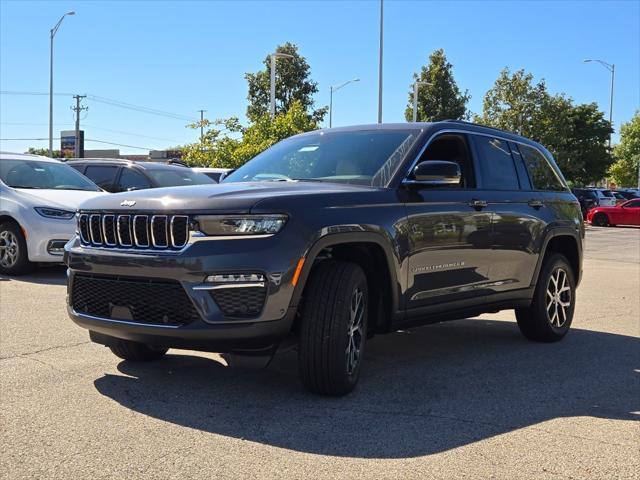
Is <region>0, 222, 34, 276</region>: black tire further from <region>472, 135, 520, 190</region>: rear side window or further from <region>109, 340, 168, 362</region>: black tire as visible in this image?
<region>472, 135, 520, 190</region>: rear side window

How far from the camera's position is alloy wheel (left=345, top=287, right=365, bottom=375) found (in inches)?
177

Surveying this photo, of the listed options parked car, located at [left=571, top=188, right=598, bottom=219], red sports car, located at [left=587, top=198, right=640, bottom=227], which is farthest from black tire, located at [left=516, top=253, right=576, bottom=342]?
parked car, located at [left=571, top=188, right=598, bottom=219]

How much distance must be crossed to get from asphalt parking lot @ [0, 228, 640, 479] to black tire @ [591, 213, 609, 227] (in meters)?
30.7

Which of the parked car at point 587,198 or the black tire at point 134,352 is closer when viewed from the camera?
the black tire at point 134,352

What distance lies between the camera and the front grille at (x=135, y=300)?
412cm

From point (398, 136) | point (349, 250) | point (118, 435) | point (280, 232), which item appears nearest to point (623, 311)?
point (398, 136)

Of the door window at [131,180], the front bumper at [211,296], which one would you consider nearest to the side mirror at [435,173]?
the front bumper at [211,296]

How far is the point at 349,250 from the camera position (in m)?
4.78

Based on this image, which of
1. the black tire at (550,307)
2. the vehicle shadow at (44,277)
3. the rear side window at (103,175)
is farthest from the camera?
the rear side window at (103,175)

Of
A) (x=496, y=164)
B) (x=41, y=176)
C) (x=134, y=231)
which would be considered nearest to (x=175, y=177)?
(x=41, y=176)

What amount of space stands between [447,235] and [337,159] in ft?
3.21

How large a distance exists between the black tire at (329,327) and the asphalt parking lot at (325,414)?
6.1 inches

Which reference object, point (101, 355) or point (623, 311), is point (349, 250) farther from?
point (623, 311)

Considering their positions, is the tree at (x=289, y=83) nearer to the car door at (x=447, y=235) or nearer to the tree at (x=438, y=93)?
the tree at (x=438, y=93)
